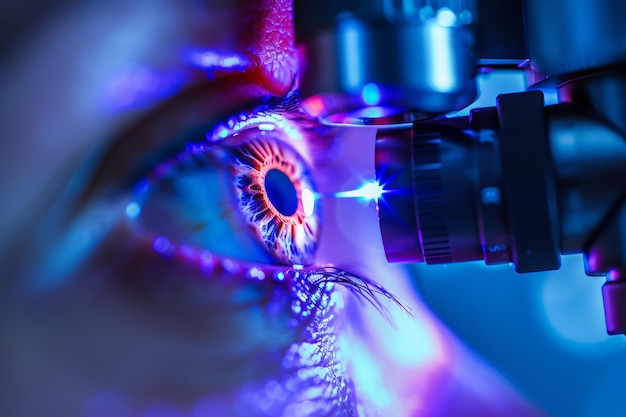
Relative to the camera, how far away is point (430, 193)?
0.46 metres

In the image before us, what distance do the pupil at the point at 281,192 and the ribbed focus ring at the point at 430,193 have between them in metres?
0.14

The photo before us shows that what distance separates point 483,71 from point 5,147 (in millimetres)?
357

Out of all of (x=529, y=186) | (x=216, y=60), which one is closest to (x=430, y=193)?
(x=529, y=186)

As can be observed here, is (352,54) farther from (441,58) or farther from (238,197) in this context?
(238,197)

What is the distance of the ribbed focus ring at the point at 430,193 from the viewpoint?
18.0 inches

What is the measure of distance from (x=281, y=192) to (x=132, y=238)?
187 mm

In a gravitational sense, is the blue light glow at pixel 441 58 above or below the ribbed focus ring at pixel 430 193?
above

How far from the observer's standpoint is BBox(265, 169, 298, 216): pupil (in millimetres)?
539

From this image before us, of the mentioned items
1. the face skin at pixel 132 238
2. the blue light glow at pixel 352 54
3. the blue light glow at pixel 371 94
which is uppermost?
the blue light glow at pixel 352 54

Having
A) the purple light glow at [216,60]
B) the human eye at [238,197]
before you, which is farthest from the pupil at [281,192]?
the purple light glow at [216,60]

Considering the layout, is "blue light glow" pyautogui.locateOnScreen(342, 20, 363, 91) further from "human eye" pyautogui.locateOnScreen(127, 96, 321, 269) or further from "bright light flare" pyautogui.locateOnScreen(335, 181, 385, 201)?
"bright light flare" pyautogui.locateOnScreen(335, 181, 385, 201)

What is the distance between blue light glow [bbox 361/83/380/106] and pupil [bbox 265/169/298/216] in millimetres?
171

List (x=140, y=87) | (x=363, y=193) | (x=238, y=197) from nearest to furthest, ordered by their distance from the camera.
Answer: (x=140, y=87) → (x=238, y=197) → (x=363, y=193)

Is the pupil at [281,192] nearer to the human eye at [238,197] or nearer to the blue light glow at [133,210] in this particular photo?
the human eye at [238,197]
